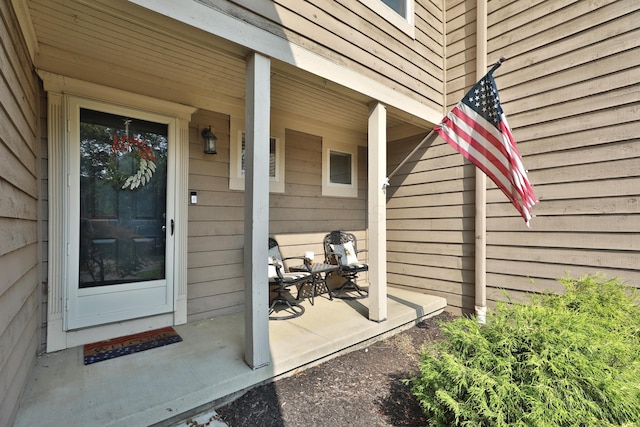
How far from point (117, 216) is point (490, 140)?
329cm

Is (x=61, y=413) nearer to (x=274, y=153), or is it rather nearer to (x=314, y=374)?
(x=314, y=374)

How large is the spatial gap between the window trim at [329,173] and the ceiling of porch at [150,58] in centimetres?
89

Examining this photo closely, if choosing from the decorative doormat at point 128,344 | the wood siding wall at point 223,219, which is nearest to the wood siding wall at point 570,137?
the wood siding wall at point 223,219

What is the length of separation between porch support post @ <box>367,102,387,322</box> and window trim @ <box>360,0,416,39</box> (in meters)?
0.90

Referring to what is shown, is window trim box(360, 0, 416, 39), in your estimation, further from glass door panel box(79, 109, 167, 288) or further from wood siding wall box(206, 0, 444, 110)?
glass door panel box(79, 109, 167, 288)

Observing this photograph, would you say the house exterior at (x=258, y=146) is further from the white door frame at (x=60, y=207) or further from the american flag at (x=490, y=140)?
the american flag at (x=490, y=140)

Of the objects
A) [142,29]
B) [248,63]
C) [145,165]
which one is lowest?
[145,165]

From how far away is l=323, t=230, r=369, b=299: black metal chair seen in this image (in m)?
4.01

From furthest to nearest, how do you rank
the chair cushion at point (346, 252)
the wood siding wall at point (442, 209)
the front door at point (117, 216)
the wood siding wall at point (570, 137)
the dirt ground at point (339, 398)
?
the chair cushion at point (346, 252) → the wood siding wall at point (442, 209) → the wood siding wall at point (570, 137) → the front door at point (117, 216) → the dirt ground at point (339, 398)

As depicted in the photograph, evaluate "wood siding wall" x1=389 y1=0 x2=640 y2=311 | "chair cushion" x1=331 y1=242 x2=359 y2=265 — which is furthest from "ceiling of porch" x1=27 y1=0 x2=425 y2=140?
"chair cushion" x1=331 y1=242 x2=359 y2=265

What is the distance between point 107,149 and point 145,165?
0.32 m

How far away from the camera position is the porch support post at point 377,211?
3045 millimetres

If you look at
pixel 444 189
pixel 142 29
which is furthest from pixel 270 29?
pixel 444 189

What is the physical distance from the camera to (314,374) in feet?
7.73
